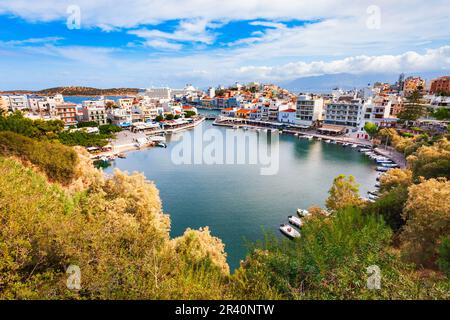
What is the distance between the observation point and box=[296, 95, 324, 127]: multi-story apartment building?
36594 millimetres

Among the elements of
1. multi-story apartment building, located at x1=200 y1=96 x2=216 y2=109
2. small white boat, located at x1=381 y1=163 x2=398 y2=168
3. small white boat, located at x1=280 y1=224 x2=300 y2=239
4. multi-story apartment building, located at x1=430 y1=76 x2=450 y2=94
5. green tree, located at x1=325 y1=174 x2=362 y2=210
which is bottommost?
small white boat, located at x1=280 y1=224 x2=300 y2=239

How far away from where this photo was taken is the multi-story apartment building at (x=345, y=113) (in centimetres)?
3209

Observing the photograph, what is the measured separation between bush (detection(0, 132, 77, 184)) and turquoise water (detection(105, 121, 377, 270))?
498 cm

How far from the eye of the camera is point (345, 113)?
3331 cm

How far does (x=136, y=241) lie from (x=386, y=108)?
33.0 m

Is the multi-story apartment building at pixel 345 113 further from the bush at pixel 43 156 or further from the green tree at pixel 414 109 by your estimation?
the bush at pixel 43 156

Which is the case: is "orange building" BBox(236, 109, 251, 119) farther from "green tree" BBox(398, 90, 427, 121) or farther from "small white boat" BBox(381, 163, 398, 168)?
"small white boat" BBox(381, 163, 398, 168)

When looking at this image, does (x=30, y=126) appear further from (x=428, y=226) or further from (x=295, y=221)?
(x=428, y=226)

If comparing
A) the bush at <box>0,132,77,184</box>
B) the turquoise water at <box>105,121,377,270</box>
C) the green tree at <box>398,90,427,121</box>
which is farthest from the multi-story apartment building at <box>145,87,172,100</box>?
the bush at <box>0,132,77,184</box>

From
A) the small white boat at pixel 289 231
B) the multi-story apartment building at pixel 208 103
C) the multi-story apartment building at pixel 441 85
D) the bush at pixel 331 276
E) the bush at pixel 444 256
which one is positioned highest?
the multi-story apartment building at pixel 441 85

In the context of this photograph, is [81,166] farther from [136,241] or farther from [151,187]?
[136,241]

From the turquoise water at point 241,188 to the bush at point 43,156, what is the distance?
16.4 ft

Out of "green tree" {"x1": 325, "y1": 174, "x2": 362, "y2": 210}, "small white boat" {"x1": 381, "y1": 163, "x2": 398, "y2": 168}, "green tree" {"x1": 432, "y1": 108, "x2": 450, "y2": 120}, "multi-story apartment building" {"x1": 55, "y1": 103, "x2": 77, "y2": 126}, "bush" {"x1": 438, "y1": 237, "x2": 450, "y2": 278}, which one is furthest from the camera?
"multi-story apartment building" {"x1": 55, "y1": 103, "x2": 77, "y2": 126}

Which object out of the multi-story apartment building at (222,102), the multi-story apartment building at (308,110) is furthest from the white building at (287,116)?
the multi-story apartment building at (222,102)
